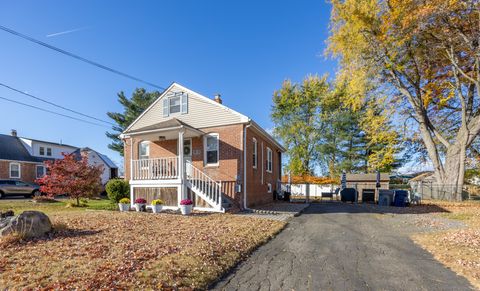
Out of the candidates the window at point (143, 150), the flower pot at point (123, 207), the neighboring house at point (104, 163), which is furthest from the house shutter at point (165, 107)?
the neighboring house at point (104, 163)

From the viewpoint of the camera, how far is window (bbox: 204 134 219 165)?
41.4ft

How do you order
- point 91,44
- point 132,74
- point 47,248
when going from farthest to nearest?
point 132,74 → point 91,44 → point 47,248

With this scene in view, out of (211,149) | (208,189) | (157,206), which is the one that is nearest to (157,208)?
(157,206)

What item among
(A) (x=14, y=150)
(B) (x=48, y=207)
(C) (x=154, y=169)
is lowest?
(B) (x=48, y=207)

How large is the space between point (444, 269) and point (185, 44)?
1567 centimetres

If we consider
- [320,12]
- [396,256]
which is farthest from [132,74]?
[396,256]

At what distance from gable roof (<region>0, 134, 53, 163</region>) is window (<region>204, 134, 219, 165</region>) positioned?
24517 mm

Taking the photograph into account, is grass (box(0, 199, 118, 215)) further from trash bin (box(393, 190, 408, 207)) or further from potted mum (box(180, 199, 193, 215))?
trash bin (box(393, 190, 408, 207))

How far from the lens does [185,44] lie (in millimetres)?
15523

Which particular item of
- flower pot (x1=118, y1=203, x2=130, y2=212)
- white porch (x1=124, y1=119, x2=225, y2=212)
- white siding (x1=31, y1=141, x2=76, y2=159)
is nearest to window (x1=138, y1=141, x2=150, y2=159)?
white porch (x1=124, y1=119, x2=225, y2=212)

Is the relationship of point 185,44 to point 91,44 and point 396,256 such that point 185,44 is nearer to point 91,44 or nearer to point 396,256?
point 91,44

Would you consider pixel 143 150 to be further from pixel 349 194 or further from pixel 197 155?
pixel 349 194

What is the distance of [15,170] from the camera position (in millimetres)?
25438

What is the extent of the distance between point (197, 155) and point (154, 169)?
7.43ft
